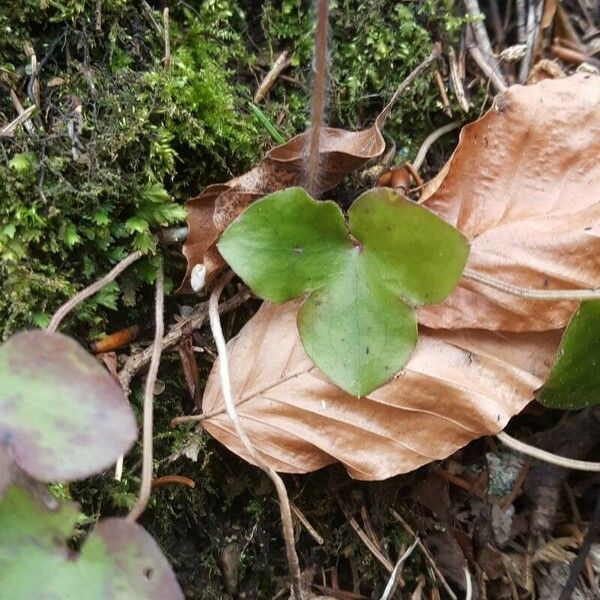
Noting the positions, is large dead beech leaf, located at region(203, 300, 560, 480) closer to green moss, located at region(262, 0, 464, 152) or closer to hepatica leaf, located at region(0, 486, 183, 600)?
hepatica leaf, located at region(0, 486, 183, 600)

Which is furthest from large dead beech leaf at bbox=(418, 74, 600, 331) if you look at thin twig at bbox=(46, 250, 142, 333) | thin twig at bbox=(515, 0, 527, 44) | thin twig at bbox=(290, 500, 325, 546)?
thin twig at bbox=(46, 250, 142, 333)

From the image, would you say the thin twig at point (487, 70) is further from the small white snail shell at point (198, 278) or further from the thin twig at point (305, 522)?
the thin twig at point (305, 522)

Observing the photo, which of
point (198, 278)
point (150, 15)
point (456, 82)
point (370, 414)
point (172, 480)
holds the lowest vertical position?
point (172, 480)

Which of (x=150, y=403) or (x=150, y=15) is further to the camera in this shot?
(x=150, y=15)

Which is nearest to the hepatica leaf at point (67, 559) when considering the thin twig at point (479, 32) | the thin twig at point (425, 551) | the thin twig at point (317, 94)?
the thin twig at point (425, 551)

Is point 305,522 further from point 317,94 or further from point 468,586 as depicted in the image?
point 317,94

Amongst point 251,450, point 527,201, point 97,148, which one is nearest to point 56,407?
point 251,450

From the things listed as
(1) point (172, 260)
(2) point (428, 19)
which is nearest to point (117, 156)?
(1) point (172, 260)
